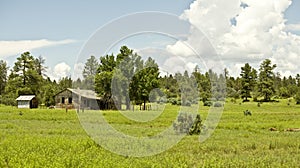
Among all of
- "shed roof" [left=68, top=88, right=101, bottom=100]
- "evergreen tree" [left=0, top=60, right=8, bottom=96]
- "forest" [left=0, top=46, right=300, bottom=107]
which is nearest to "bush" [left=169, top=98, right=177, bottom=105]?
"forest" [left=0, top=46, right=300, bottom=107]

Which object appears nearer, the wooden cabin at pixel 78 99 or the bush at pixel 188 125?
the bush at pixel 188 125

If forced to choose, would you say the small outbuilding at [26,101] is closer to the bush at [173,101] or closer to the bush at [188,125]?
the bush at [173,101]

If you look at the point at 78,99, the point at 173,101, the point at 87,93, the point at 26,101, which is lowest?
the point at 173,101

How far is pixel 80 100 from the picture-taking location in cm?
8006

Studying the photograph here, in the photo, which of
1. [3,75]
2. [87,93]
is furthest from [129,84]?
[3,75]

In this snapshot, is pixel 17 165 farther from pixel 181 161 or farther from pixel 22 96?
pixel 22 96

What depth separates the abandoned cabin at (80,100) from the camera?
78.2m

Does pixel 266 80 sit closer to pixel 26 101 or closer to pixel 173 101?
pixel 173 101

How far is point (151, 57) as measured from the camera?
2323 centimetres

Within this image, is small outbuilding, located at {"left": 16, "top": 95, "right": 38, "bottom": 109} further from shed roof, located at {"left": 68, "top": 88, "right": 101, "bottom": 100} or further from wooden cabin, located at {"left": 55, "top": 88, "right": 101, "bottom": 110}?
shed roof, located at {"left": 68, "top": 88, "right": 101, "bottom": 100}

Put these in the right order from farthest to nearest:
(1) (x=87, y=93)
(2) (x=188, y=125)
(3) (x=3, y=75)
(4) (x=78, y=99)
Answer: (3) (x=3, y=75) < (4) (x=78, y=99) < (1) (x=87, y=93) < (2) (x=188, y=125)

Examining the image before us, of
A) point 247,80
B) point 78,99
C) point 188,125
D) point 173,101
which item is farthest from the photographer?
point 247,80

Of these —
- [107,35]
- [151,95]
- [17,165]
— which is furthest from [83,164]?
[151,95]

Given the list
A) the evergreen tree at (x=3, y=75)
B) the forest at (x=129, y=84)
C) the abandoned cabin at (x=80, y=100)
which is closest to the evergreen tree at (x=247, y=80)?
the forest at (x=129, y=84)
